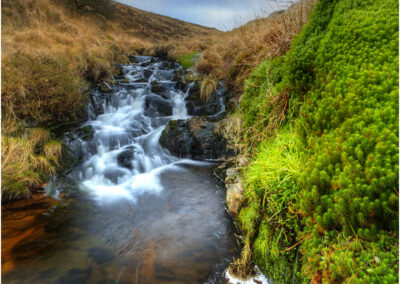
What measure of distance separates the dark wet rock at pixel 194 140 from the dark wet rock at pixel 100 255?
4311 mm

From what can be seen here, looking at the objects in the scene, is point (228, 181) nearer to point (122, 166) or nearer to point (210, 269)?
point (210, 269)

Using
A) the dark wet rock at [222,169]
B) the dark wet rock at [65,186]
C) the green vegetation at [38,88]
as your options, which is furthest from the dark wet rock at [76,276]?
the green vegetation at [38,88]

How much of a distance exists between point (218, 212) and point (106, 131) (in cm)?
522

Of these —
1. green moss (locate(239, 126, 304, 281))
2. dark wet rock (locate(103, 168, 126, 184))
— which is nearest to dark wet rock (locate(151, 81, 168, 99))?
dark wet rock (locate(103, 168, 126, 184))

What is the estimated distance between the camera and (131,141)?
27.4 feet

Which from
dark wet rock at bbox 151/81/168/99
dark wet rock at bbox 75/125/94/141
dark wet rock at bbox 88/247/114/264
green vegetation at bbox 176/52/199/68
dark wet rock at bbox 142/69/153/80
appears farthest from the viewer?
green vegetation at bbox 176/52/199/68

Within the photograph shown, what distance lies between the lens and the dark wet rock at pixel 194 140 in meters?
7.73

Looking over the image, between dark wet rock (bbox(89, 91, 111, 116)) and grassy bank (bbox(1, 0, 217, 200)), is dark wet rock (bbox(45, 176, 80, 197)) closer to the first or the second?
grassy bank (bbox(1, 0, 217, 200))

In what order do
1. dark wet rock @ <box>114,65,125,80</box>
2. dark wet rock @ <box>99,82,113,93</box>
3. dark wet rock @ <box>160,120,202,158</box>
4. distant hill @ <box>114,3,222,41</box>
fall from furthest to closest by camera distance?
distant hill @ <box>114,3,222,41</box> < dark wet rock @ <box>114,65,125,80</box> < dark wet rock @ <box>99,82,113,93</box> < dark wet rock @ <box>160,120,202,158</box>

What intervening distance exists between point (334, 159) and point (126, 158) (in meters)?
6.44

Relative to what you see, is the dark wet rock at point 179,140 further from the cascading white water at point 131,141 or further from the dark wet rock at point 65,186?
the dark wet rock at point 65,186

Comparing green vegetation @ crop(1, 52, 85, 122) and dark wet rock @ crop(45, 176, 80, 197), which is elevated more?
green vegetation @ crop(1, 52, 85, 122)

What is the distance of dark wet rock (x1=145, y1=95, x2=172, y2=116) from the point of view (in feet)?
32.3

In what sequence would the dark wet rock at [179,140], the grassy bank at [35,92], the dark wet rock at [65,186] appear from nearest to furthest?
the grassy bank at [35,92]
the dark wet rock at [65,186]
the dark wet rock at [179,140]
